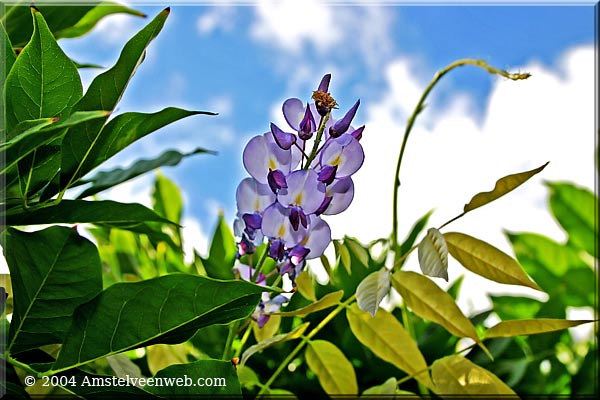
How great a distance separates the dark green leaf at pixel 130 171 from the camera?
1.28 feet

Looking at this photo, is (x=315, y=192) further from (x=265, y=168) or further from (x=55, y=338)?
(x=55, y=338)

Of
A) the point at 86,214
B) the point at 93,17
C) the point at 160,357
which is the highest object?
the point at 93,17

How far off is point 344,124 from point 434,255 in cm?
8

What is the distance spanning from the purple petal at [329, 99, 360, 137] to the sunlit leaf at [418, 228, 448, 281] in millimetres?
77

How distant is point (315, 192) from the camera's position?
295 millimetres

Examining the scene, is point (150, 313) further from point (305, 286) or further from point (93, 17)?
point (93, 17)

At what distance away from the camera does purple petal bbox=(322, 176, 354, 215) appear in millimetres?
313

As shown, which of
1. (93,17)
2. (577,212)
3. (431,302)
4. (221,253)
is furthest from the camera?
(577,212)

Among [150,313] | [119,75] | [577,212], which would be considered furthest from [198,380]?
[577,212]

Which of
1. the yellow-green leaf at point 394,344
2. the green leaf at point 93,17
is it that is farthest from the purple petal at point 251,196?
the green leaf at point 93,17

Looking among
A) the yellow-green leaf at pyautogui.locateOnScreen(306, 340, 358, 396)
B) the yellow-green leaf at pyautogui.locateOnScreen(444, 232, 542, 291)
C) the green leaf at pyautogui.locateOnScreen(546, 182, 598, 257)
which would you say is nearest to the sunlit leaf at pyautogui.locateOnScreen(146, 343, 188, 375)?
the yellow-green leaf at pyautogui.locateOnScreen(306, 340, 358, 396)

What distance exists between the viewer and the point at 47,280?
31 centimetres

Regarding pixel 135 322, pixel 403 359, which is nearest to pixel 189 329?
pixel 135 322

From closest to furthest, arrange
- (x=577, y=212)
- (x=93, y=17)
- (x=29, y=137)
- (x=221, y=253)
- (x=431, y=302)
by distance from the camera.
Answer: (x=29, y=137), (x=431, y=302), (x=93, y=17), (x=221, y=253), (x=577, y=212)
